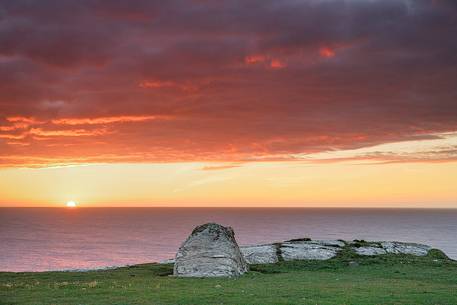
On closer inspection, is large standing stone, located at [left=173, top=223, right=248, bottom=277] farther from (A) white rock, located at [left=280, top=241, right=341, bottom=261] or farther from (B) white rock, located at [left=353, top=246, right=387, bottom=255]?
(B) white rock, located at [left=353, top=246, right=387, bottom=255]

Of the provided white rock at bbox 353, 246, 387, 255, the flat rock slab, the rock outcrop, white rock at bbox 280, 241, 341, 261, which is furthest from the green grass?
the flat rock slab

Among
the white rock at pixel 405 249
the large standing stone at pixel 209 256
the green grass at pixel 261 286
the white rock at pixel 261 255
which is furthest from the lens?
the white rock at pixel 405 249

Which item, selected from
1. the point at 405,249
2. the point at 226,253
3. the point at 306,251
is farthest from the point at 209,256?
the point at 405,249

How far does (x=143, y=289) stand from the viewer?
120ft

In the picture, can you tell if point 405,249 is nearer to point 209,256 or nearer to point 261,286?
point 209,256

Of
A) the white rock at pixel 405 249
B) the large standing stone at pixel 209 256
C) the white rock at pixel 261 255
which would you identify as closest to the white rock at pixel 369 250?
the white rock at pixel 405 249

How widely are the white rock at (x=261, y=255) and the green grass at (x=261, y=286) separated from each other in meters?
2.45

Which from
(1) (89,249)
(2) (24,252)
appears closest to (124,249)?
(1) (89,249)

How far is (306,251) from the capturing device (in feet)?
207

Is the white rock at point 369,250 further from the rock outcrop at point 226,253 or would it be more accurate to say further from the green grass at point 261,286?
the green grass at point 261,286

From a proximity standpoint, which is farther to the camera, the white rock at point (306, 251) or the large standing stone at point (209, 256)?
the white rock at point (306, 251)

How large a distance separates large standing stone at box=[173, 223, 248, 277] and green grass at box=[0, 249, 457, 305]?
79.7 inches

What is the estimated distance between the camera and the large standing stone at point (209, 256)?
47531mm

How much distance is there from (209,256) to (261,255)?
13.7m
